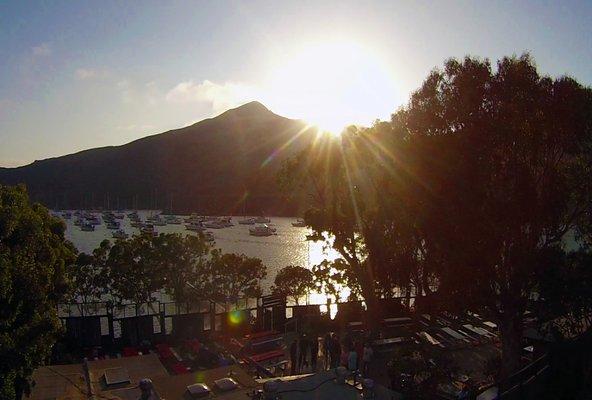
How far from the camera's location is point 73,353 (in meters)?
13.1

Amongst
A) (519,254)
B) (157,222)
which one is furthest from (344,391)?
(157,222)

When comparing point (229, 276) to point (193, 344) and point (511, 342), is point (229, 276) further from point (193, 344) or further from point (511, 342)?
point (511, 342)

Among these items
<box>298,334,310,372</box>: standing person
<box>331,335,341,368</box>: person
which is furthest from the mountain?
<box>331,335,341,368</box>: person

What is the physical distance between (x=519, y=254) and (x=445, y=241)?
1.45 m

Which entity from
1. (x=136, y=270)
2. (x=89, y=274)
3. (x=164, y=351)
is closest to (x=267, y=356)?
(x=164, y=351)

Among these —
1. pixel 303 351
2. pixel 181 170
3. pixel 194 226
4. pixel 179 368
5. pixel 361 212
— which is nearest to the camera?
pixel 179 368

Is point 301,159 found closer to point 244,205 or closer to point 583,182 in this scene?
point 583,182

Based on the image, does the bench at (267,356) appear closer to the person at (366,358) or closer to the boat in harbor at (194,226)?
→ the person at (366,358)

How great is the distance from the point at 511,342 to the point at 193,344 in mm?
7789

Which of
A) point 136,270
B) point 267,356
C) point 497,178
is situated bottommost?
point 267,356

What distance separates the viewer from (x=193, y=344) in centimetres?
1341

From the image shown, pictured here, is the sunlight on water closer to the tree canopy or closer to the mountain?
the tree canopy

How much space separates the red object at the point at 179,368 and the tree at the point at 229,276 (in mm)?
13369

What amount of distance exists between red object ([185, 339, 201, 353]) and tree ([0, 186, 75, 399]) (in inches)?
159
